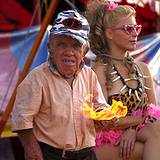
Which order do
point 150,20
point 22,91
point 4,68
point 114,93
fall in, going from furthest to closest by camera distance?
1. point 150,20
2. point 4,68
3. point 114,93
4. point 22,91

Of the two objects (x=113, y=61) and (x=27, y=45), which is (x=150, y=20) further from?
(x=113, y=61)

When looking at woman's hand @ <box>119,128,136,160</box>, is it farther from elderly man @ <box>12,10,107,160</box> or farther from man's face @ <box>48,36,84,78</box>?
man's face @ <box>48,36,84,78</box>

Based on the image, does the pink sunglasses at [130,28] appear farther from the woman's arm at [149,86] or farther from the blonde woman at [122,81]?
the woman's arm at [149,86]

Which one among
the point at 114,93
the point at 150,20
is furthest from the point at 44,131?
the point at 150,20

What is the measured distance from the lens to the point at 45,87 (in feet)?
6.61

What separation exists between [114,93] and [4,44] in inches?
56.1

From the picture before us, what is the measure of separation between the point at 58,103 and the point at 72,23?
0.31 meters

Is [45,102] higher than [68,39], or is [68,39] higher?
[68,39]

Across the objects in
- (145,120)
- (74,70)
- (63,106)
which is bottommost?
(145,120)

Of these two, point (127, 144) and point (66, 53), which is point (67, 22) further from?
point (127, 144)

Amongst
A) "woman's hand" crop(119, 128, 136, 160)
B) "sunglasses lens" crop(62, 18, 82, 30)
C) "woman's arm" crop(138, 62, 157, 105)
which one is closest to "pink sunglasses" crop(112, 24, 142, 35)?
"woman's arm" crop(138, 62, 157, 105)

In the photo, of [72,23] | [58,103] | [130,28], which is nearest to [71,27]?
[72,23]

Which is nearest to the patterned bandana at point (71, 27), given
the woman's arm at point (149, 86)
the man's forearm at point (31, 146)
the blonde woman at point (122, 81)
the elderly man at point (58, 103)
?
the elderly man at point (58, 103)

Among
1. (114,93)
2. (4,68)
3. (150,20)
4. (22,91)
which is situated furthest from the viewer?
(150,20)
